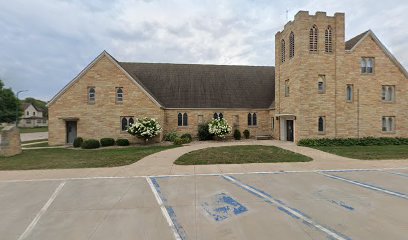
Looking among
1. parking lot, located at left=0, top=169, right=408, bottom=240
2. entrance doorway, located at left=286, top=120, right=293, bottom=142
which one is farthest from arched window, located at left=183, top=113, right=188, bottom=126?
parking lot, located at left=0, top=169, right=408, bottom=240

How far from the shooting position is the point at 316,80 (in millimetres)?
20891

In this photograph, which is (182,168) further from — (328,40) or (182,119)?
(328,40)

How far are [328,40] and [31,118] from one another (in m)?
96.4

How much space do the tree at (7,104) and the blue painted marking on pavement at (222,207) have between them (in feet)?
240

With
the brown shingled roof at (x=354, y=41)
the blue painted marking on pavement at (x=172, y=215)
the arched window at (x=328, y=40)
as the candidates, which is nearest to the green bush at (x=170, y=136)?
the blue painted marking on pavement at (x=172, y=215)

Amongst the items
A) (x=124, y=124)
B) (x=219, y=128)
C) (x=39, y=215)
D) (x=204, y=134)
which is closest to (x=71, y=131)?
(x=124, y=124)

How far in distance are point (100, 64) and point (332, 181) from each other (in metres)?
22.5

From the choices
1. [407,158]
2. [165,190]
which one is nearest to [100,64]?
[165,190]

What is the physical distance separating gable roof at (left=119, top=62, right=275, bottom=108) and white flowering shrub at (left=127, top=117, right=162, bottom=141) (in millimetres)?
5281

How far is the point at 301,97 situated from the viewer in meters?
20.8

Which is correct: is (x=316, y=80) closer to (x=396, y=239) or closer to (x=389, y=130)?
(x=389, y=130)

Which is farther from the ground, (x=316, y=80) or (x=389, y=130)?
(x=316, y=80)

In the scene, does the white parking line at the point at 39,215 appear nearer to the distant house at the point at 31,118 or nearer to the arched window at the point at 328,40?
the arched window at the point at 328,40

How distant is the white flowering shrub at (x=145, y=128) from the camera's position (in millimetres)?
21516
